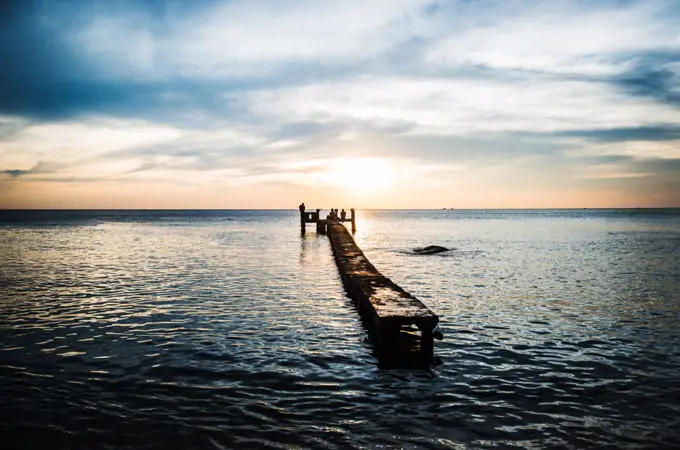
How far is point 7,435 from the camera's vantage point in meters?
5.02

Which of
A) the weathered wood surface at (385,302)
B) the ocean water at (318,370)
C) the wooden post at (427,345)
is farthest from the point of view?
the weathered wood surface at (385,302)

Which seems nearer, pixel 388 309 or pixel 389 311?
pixel 389 311

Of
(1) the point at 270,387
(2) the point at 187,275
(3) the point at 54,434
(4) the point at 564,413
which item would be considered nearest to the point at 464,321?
(4) the point at 564,413

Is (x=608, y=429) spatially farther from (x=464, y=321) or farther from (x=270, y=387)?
(x=464, y=321)

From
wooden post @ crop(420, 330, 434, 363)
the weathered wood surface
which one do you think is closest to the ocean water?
wooden post @ crop(420, 330, 434, 363)

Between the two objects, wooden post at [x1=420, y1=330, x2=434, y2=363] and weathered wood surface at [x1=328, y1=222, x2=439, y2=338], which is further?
weathered wood surface at [x1=328, y1=222, x2=439, y2=338]

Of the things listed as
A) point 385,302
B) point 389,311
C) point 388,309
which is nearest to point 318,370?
point 389,311

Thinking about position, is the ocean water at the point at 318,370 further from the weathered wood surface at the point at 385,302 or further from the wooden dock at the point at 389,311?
the weathered wood surface at the point at 385,302

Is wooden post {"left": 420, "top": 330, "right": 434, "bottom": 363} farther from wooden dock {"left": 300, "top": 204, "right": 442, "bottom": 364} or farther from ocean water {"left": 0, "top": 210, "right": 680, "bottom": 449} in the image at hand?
ocean water {"left": 0, "top": 210, "right": 680, "bottom": 449}

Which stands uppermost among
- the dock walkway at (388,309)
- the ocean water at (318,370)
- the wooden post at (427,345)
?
the dock walkway at (388,309)

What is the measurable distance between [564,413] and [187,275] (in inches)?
576

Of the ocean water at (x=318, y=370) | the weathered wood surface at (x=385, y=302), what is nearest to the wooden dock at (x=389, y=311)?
the weathered wood surface at (x=385, y=302)

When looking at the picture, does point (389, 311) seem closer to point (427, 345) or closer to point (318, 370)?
point (427, 345)

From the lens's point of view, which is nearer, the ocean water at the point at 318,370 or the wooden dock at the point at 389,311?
the ocean water at the point at 318,370
